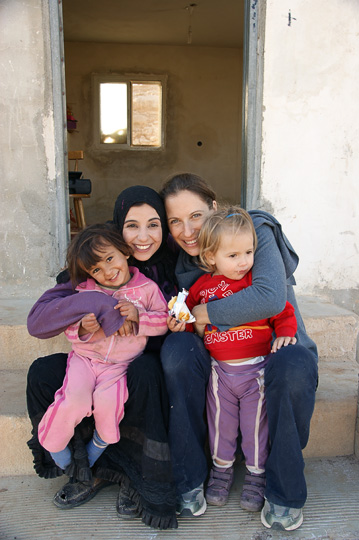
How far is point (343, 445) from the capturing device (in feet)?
8.04

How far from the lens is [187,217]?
2.28m

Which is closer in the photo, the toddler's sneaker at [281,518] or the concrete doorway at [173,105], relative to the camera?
the toddler's sneaker at [281,518]

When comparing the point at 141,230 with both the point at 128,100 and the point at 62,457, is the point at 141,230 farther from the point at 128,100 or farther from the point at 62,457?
the point at 128,100

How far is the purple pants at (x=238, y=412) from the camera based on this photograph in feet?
6.60

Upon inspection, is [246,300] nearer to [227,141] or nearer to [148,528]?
[148,528]

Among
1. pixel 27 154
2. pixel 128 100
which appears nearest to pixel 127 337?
pixel 27 154

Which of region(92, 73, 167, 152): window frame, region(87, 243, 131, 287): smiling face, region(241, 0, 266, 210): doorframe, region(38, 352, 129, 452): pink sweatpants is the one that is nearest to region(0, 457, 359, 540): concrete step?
region(38, 352, 129, 452): pink sweatpants

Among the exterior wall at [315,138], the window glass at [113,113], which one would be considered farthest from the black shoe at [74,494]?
the window glass at [113,113]

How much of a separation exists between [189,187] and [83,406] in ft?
3.72

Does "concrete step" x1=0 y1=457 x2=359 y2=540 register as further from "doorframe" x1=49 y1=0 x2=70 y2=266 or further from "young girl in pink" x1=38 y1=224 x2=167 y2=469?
"doorframe" x1=49 y1=0 x2=70 y2=266

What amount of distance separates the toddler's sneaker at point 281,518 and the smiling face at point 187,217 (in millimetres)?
1153

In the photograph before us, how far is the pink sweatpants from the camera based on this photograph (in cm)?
194

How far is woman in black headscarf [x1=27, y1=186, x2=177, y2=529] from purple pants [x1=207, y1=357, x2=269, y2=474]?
9.6 inches

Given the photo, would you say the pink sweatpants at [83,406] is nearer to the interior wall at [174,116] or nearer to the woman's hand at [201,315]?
the woman's hand at [201,315]
